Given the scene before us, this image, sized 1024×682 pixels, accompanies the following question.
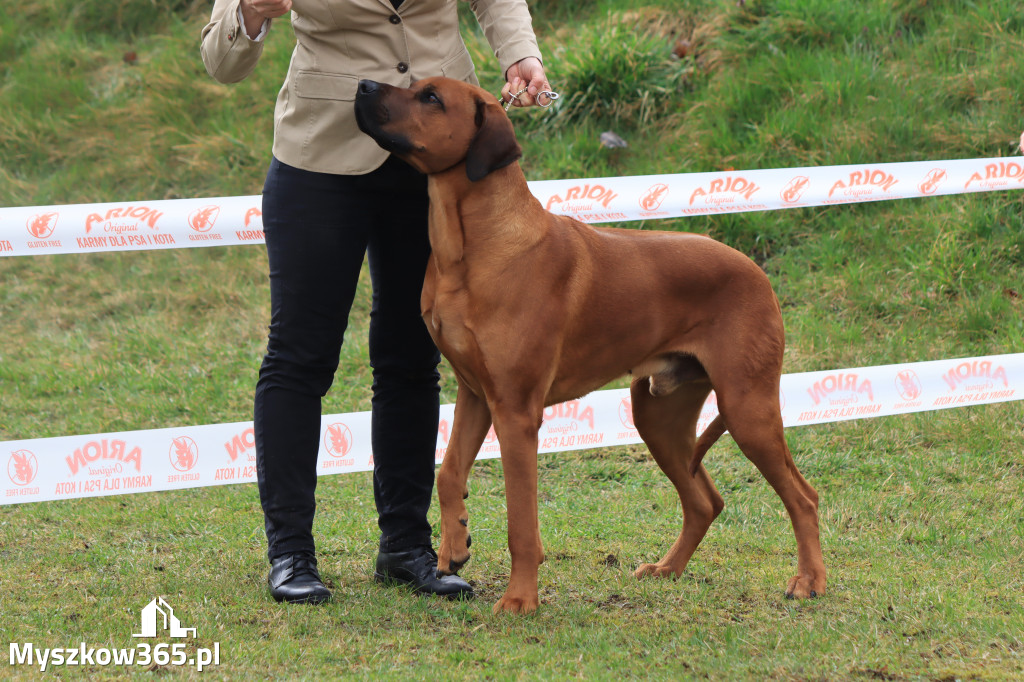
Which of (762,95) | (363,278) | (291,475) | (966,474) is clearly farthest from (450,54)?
(762,95)

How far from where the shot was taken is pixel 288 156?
135 inches

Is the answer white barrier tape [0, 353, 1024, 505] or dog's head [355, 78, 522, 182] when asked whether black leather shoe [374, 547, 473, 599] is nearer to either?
white barrier tape [0, 353, 1024, 505]

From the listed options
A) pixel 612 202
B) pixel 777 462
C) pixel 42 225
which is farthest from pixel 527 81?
pixel 42 225

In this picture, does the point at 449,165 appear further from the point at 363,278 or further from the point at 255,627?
the point at 363,278

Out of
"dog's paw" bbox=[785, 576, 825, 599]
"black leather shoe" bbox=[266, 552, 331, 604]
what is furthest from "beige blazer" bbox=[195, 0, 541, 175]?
"dog's paw" bbox=[785, 576, 825, 599]

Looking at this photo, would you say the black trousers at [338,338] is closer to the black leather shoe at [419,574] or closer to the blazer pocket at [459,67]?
the black leather shoe at [419,574]

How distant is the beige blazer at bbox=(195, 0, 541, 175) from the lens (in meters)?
3.33

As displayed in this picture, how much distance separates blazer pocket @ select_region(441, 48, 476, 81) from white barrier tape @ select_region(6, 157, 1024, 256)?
62.0 inches

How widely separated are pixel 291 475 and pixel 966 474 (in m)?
3.25

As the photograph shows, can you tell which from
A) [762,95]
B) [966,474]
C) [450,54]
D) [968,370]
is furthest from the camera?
[762,95]

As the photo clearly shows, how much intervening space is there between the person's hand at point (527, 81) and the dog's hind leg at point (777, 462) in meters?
1.18

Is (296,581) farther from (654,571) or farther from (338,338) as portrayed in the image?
(654,571)

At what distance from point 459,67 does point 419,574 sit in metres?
1.75

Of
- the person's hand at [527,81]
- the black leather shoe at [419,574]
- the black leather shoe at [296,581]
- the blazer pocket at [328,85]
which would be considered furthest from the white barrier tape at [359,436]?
the person's hand at [527,81]
